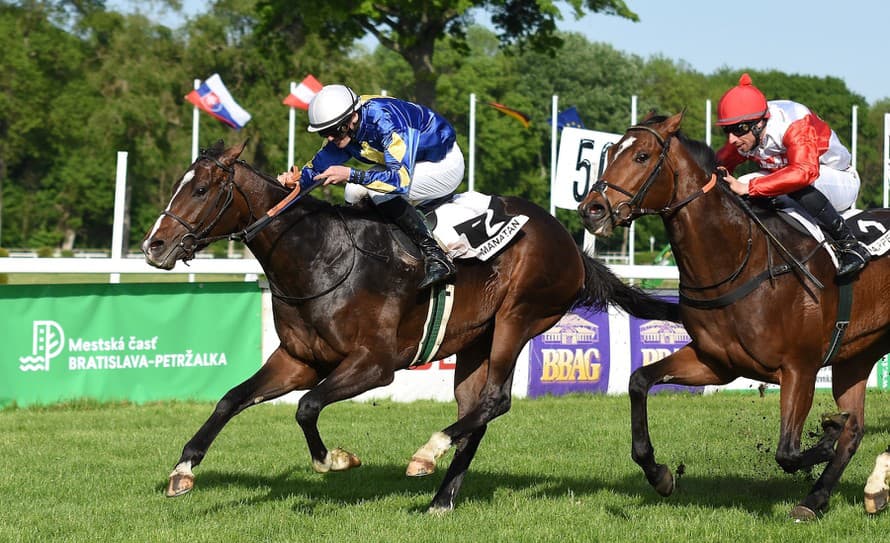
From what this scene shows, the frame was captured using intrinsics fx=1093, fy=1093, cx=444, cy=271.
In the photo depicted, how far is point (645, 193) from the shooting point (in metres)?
5.50

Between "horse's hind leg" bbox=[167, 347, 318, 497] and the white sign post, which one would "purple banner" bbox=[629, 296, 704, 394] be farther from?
"horse's hind leg" bbox=[167, 347, 318, 497]

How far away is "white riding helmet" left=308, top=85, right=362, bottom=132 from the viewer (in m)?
5.91

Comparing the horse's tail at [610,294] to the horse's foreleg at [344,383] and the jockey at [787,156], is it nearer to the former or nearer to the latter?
the jockey at [787,156]

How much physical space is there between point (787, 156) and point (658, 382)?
1.39m

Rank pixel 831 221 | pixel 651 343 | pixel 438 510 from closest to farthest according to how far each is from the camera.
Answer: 1. pixel 831 221
2. pixel 438 510
3. pixel 651 343

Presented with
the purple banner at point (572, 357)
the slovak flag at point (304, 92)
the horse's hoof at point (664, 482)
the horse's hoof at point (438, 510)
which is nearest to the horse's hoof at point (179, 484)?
the horse's hoof at point (438, 510)

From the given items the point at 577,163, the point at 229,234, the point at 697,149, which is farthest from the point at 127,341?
the point at 697,149

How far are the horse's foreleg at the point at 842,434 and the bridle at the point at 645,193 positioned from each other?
1.59m

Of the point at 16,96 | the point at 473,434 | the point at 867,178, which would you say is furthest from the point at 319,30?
the point at 867,178

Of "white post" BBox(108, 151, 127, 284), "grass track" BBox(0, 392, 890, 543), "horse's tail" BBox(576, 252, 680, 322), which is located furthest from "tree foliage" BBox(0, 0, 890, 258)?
"horse's tail" BBox(576, 252, 680, 322)

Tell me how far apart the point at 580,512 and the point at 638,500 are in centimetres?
51

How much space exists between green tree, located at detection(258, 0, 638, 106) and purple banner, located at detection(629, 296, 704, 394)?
10885 mm

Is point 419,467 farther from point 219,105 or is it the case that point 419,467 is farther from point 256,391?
point 219,105

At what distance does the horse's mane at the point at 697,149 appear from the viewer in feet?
18.7
